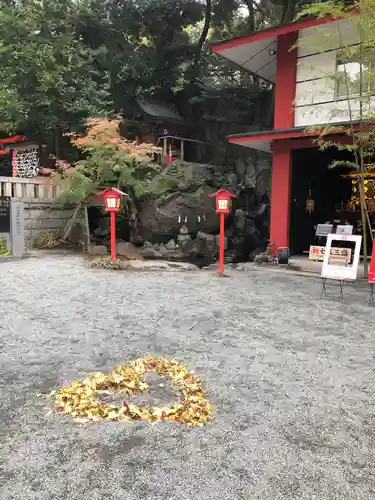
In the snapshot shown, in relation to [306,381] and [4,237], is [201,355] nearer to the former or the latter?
[306,381]

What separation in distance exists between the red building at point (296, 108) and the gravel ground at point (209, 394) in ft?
14.9

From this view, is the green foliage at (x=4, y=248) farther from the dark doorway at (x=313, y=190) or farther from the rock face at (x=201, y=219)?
the dark doorway at (x=313, y=190)

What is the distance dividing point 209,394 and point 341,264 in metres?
4.96

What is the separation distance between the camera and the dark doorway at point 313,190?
12137 mm

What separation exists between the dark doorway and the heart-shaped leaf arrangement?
876cm

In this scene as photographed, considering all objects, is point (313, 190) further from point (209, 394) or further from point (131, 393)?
point (131, 393)

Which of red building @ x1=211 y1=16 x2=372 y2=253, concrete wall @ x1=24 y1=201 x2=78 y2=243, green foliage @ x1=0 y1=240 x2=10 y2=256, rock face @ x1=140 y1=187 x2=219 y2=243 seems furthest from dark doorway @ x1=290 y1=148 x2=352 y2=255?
concrete wall @ x1=24 y1=201 x2=78 y2=243

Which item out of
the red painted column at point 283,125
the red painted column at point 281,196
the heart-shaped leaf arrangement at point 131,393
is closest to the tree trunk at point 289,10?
the red painted column at point 283,125

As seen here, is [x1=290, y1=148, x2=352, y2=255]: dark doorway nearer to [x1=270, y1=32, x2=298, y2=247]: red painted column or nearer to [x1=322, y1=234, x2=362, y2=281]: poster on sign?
[x1=270, y1=32, x2=298, y2=247]: red painted column

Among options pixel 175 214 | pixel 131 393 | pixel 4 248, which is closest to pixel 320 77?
pixel 175 214

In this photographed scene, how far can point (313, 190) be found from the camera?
13188 millimetres

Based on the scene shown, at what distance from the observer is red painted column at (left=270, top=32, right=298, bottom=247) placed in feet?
36.3

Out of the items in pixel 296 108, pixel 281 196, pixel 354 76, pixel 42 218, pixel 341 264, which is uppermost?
pixel 354 76

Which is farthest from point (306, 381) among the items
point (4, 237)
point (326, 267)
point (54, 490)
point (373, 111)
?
point (4, 237)
